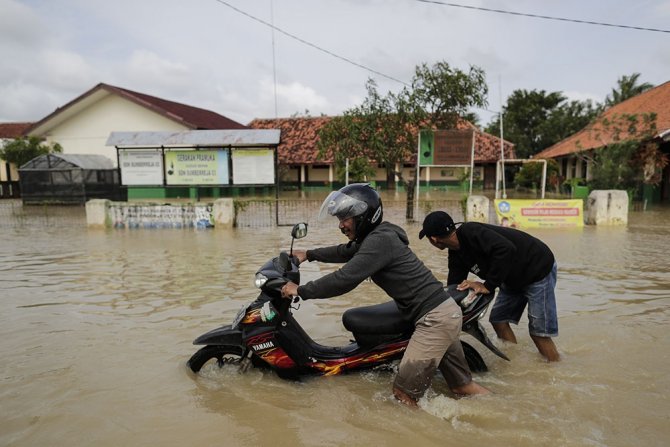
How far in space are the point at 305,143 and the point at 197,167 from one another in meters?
19.7

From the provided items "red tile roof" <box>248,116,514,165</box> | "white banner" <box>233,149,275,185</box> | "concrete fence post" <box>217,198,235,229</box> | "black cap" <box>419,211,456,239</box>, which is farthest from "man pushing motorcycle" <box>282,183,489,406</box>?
"red tile roof" <box>248,116,514,165</box>

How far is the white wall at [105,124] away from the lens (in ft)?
90.4

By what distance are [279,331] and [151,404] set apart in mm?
1048

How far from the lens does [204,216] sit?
44.5 ft

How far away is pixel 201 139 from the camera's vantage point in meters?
15.8

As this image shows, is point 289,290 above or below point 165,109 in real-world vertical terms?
below

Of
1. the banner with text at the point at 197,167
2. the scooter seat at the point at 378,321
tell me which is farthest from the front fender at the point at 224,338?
the banner with text at the point at 197,167

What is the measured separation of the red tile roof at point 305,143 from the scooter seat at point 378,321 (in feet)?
86.7

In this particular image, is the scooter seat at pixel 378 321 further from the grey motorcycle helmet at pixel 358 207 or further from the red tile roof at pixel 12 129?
the red tile roof at pixel 12 129

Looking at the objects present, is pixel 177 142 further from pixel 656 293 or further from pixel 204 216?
pixel 656 293

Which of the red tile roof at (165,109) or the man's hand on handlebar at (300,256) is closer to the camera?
the man's hand on handlebar at (300,256)

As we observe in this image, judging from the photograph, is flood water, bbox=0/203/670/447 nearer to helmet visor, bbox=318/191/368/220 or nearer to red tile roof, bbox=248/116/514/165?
helmet visor, bbox=318/191/368/220

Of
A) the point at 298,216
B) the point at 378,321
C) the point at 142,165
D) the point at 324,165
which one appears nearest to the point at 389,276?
the point at 378,321

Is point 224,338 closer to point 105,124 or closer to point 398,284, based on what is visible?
point 398,284
